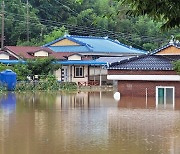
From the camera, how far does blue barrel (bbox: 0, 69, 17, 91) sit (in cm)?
3191

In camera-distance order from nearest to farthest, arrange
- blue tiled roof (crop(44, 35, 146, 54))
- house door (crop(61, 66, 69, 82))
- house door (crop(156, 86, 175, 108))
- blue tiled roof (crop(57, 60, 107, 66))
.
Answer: house door (crop(156, 86, 175, 108)), blue tiled roof (crop(57, 60, 107, 66)), house door (crop(61, 66, 69, 82)), blue tiled roof (crop(44, 35, 146, 54))

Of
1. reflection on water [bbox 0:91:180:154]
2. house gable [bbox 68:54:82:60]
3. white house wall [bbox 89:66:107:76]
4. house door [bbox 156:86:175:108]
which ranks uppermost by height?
house gable [bbox 68:54:82:60]

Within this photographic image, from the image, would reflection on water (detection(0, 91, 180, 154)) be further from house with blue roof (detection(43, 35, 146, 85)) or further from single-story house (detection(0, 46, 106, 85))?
house with blue roof (detection(43, 35, 146, 85))

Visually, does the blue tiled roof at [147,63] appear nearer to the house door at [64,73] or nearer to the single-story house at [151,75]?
the single-story house at [151,75]

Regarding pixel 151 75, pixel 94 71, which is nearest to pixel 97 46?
pixel 94 71

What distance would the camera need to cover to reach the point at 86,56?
42844mm

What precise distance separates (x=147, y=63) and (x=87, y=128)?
15.3 meters

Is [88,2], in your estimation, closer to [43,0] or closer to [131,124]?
[43,0]

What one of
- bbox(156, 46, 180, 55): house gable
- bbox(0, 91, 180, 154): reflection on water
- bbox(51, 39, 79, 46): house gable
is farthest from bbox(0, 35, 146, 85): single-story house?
bbox(0, 91, 180, 154): reflection on water

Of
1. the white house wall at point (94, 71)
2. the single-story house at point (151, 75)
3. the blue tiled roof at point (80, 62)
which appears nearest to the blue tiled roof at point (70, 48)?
the white house wall at point (94, 71)

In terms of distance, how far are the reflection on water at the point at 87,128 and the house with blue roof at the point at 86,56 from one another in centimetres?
1654

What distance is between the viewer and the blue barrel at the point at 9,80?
31906 millimetres

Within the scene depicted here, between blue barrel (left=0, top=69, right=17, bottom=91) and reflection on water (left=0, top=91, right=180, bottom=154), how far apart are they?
315 inches

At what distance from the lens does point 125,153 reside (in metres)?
11.2
